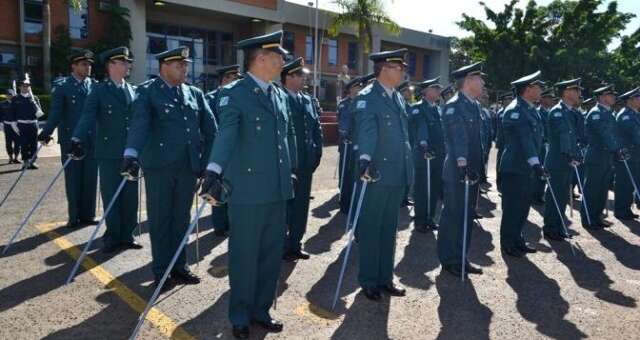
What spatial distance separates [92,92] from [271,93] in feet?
10.1

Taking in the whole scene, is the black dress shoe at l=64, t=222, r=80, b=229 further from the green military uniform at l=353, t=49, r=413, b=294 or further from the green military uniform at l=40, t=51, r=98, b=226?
the green military uniform at l=353, t=49, r=413, b=294

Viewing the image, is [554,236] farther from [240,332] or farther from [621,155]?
[240,332]

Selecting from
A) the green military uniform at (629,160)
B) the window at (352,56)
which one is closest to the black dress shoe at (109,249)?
the green military uniform at (629,160)

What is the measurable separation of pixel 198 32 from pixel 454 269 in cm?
3300

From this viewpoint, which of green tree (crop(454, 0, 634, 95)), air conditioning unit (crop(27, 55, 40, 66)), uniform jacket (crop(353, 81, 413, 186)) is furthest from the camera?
green tree (crop(454, 0, 634, 95))

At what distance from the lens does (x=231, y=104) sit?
139 inches

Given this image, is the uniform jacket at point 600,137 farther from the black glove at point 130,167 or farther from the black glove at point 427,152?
the black glove at point 130,167

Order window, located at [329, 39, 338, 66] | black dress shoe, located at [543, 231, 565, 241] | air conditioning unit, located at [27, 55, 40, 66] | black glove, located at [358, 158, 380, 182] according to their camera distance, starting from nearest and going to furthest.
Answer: black glove, located at [358, 158, 380, 182], black dress shoe, located at [543, 231, 565, 241], air conditioning unit, located at [27, 55, 40, 66], window, located at [329, 39, 338, 66]

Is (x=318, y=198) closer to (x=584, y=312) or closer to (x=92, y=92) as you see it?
(x=92, y=92)

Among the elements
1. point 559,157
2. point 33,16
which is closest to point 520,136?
point 559,157

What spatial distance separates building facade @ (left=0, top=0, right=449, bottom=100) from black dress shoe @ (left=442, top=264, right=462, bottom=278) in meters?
20.0

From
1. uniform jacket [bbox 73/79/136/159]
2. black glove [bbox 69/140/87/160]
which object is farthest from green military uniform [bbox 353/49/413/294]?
black glove [bbox 69/140/87/160]

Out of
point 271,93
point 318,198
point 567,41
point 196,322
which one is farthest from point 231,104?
point 567,41

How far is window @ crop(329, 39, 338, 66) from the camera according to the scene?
4039 cm
